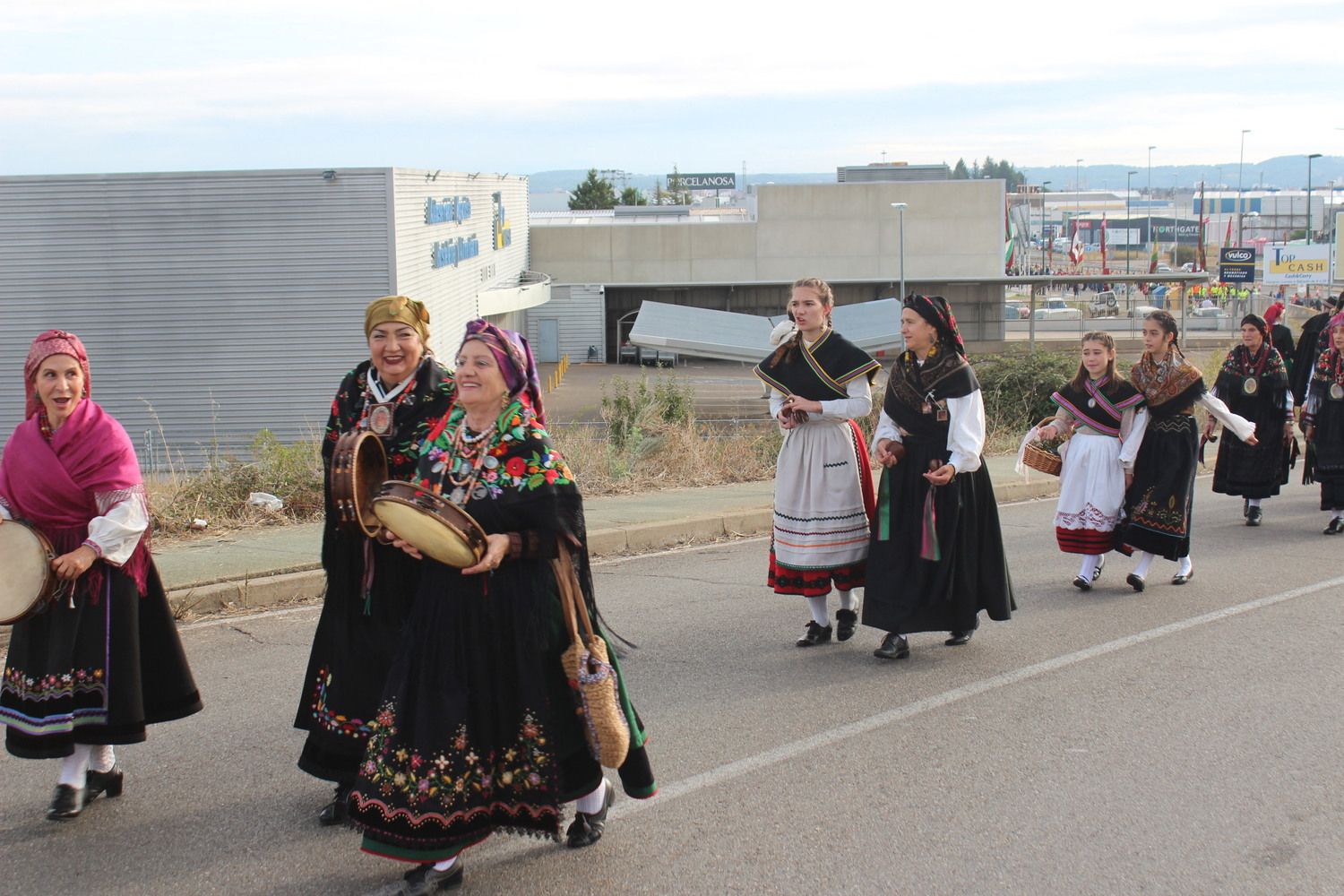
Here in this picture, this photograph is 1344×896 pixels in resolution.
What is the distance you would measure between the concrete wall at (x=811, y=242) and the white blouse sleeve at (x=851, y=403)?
159 feet

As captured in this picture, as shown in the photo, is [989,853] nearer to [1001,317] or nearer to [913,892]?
[913,892]

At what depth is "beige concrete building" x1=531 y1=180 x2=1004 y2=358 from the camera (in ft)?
184

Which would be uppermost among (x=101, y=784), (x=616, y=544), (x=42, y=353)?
(x=42, y=353)

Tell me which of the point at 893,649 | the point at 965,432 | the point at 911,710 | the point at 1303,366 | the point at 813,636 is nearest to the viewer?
the point at 911,710

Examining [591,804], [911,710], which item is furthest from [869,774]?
[591,804]

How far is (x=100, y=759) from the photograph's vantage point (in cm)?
547

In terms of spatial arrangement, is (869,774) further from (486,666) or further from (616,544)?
(616,544)

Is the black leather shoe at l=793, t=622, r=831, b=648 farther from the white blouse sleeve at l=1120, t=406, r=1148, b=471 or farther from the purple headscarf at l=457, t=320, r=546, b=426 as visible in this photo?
the purple headscarf at l=457, t=320, r=546, b=426

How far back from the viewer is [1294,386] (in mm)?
13398

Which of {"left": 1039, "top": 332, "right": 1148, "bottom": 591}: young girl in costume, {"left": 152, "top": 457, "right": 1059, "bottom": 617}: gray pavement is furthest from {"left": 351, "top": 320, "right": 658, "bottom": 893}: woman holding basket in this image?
{"left": 1039, "top": 332, "right": 1148, "bottom": 591}: young girl in costume

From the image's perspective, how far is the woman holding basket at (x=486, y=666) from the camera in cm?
445

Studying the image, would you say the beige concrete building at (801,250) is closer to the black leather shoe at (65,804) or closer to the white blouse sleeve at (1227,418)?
the white blouse sleeve at (1227,418)

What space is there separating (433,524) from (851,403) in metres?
3.70

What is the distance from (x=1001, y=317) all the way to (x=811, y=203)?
916 centimetres
